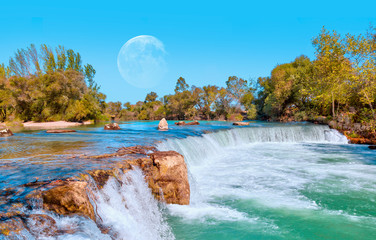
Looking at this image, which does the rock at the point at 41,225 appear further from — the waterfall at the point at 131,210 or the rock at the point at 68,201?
the waterfall at the point at 131,210

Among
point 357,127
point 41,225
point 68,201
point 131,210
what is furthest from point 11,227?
point 357,127

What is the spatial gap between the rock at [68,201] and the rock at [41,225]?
0.65ft

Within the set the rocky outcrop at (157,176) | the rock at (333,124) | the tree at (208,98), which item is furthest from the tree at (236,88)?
the rocky outcrop at (157,176)

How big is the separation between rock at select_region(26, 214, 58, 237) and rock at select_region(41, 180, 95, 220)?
197mm

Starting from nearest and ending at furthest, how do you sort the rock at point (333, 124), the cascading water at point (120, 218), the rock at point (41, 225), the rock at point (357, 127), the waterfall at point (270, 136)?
the rock at point (41, 225)
the cascading water at point (120, 218)
the waterfall at point (270, 136)
the rock at point (357, 127)
the rock at point (333, 124)

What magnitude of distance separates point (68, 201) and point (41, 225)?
45cm

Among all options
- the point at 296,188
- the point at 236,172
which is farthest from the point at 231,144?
the point at 296,188

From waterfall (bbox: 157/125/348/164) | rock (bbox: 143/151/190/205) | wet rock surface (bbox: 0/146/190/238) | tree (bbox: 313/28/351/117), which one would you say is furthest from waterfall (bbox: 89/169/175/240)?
tree (bbox: 313/28/351/117)

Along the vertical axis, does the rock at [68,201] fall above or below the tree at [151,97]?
below

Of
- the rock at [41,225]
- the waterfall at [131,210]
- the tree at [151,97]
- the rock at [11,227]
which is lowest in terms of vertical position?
the waterfall at [131,210]

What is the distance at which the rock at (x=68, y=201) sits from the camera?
2.95 m

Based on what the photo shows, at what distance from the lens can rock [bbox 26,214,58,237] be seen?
2.49m

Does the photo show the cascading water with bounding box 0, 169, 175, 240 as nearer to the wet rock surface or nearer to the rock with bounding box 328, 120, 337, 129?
the wet rock surface

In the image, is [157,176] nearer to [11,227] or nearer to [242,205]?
[242,205]
